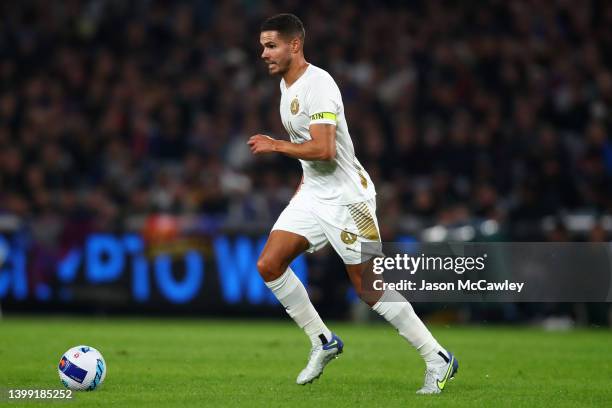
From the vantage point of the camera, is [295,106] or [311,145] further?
[295,106]

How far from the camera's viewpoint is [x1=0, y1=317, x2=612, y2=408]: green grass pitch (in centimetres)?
726

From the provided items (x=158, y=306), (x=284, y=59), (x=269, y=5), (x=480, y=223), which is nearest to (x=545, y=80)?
(x=480, y=223)

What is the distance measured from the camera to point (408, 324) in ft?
25.2

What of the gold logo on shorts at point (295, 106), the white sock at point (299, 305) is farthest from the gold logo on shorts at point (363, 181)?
the white sock at point (299, 305)

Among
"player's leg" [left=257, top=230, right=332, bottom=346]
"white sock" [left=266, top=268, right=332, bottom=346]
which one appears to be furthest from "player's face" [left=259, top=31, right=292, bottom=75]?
"white sock" [left=266, top=268, right=332, bottom=346]

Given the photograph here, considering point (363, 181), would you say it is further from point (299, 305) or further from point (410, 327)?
point (410, 327)

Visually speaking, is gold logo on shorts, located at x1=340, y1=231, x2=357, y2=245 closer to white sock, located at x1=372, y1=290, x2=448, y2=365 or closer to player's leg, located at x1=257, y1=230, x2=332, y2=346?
player's leg, located at x1=257, y1=230, x2=332, y2=346

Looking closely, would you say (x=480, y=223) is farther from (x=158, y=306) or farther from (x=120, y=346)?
(x=120, y=346)

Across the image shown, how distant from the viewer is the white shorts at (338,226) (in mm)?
7820

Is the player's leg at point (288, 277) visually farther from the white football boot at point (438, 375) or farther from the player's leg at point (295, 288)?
the white football boot at point (438, 375)

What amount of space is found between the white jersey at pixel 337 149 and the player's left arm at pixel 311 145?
0.49ft

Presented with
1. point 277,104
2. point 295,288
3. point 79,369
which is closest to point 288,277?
point 295,288

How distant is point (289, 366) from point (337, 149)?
2.34 m

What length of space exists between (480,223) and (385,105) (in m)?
3.47
